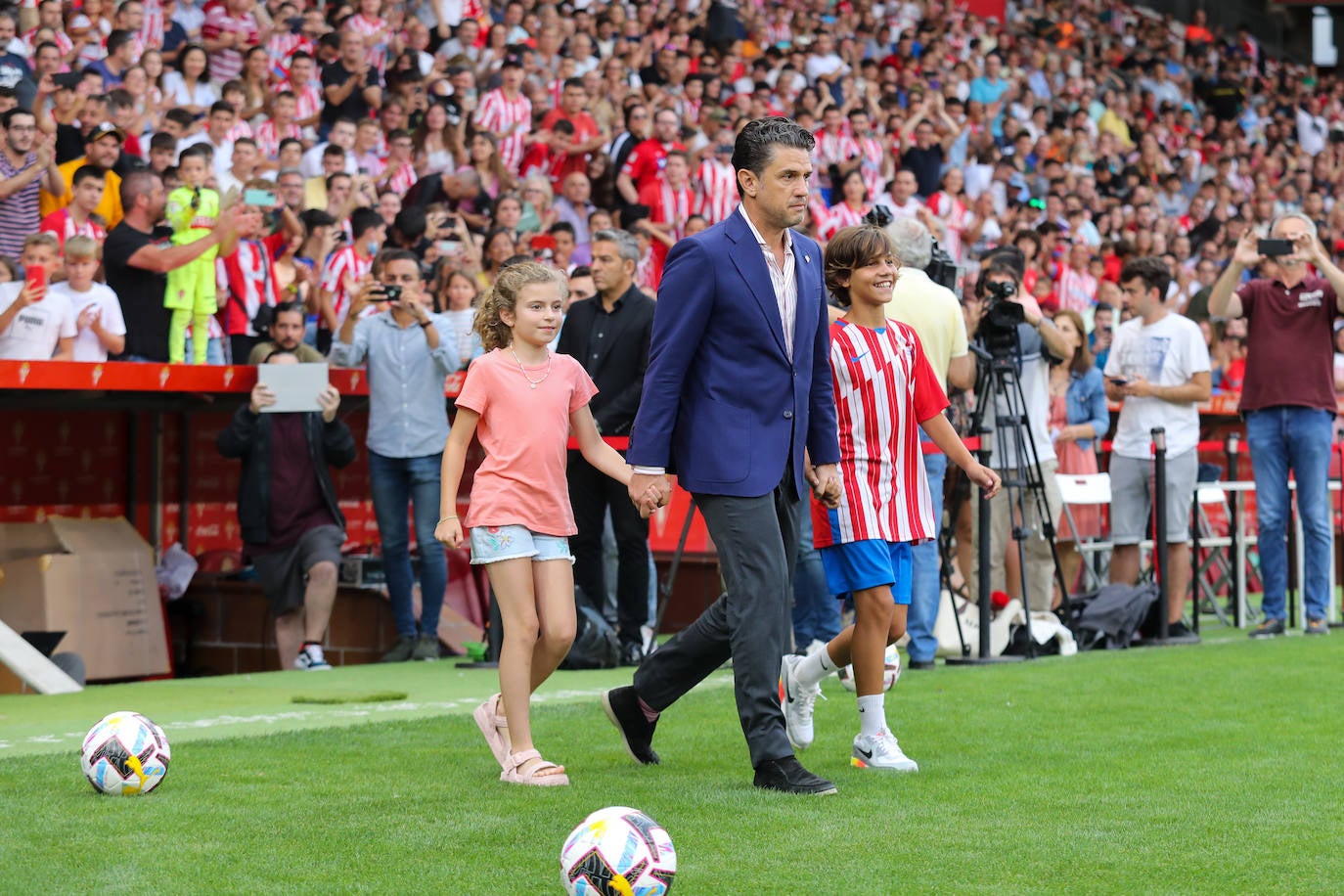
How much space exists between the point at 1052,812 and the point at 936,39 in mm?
20211

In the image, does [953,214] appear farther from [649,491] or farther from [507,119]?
[649,491]

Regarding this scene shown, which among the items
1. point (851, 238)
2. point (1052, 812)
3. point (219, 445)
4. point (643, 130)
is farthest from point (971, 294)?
point (1052, 812)

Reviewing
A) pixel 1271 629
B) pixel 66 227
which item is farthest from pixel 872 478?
pixel 66 227

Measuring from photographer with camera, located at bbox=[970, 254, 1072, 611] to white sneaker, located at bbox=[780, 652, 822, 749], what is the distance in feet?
10.2

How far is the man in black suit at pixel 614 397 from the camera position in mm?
9859

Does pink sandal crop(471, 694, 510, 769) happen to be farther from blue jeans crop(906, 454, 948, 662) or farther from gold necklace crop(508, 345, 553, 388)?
blue jeans crop(906, 454, 948, 662)

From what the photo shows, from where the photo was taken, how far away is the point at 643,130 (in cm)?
1675

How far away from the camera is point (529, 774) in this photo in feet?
19.0

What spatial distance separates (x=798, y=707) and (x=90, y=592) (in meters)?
5.59

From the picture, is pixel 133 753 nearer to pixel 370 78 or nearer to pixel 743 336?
pixel 743 336

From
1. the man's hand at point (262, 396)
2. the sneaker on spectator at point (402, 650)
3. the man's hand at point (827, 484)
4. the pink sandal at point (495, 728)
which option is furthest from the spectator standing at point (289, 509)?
the man's hand at point (827, 484)

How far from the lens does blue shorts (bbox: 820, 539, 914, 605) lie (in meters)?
6.16

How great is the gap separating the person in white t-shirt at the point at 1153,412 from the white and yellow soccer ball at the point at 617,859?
7429mm

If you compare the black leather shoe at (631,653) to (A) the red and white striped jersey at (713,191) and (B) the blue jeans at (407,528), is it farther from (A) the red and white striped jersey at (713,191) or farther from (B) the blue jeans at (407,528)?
(A) the red and white striped jersey at (713,191)
